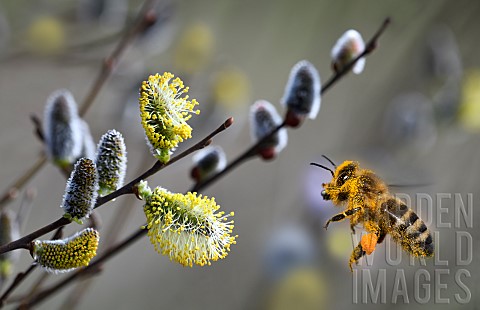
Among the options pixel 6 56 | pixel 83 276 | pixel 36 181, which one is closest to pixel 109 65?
pixel 83 276

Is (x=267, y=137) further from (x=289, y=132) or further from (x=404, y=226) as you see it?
(x=289, y=132)

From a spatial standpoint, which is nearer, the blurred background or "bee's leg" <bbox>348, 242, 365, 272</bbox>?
"bee's leg" <bbox>348, 242, 365, 272</bbox>

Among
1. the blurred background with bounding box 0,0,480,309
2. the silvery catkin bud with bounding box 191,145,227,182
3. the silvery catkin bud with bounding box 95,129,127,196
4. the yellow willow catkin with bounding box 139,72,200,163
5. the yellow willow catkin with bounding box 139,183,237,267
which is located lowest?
the yellow willow catkin with bounding box 139,183,237,267

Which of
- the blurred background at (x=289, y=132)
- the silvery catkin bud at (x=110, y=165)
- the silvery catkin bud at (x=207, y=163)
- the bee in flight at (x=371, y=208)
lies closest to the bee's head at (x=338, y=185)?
the bee in flight at (x=371, y=208)

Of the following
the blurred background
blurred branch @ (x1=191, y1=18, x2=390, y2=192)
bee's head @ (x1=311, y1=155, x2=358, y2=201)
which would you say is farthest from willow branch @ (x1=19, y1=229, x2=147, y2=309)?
the blurred background

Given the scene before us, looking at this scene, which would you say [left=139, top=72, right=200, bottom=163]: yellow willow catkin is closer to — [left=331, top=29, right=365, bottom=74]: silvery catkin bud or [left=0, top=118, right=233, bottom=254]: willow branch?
[left=0, top=118, right=233, bottom=254]: willow branch

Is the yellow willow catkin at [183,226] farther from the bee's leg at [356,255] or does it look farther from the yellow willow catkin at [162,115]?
the bee's leg at [356,255]

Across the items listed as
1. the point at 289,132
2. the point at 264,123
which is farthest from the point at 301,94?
the point at 289,132
